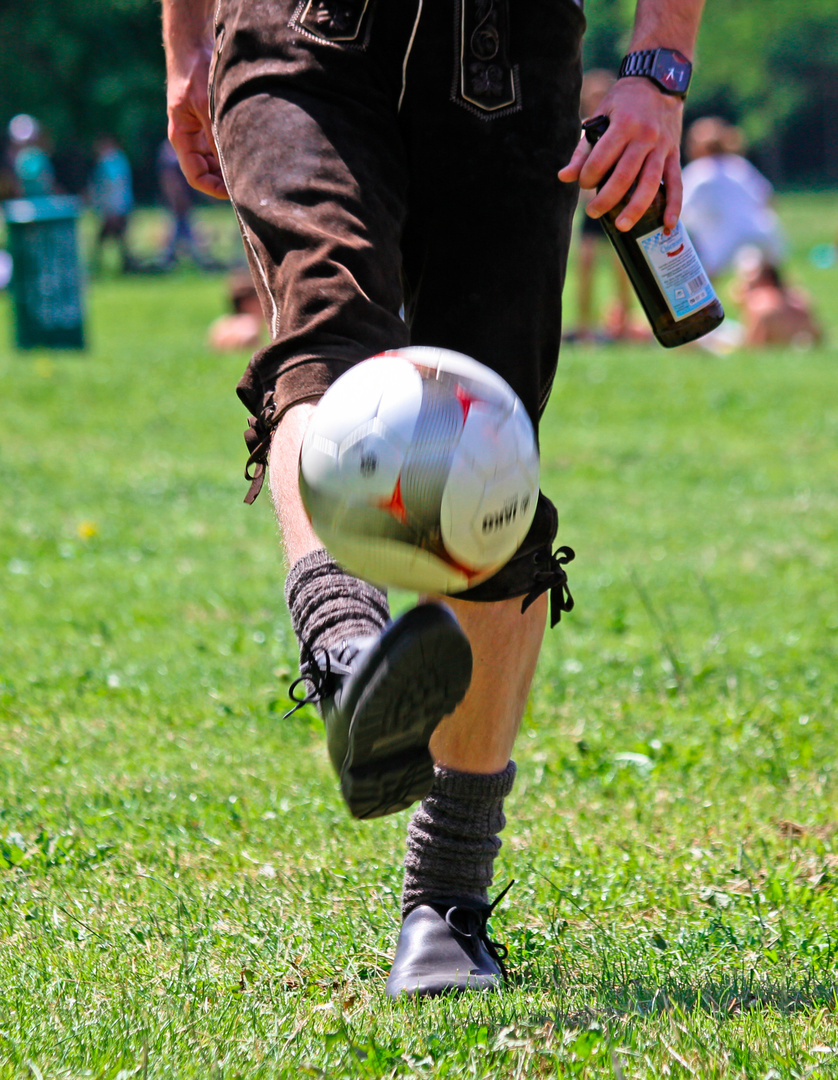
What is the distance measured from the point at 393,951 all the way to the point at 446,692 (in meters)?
0.79

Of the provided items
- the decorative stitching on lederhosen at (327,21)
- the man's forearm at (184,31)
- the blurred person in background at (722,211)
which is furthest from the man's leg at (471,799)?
the blurred person in background at (722,211)

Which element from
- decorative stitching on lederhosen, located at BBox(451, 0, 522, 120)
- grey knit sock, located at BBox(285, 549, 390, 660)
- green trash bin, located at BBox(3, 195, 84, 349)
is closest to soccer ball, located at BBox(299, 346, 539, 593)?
grey knit sock, located at BBox(285, 549, 390, 660)

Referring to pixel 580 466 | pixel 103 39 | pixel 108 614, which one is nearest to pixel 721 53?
pixel 103 39

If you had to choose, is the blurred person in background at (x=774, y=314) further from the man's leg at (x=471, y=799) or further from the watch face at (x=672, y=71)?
the man's leg at (x=471, y=799)

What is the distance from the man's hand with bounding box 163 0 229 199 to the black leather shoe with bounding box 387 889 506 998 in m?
1.42

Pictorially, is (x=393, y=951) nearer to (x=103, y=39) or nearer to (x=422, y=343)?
(x=422, y=343)

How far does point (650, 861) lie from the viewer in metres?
2.88

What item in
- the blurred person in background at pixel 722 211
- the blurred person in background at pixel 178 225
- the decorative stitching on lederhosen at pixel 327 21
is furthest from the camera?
the blurred person in background at pixel 178 225

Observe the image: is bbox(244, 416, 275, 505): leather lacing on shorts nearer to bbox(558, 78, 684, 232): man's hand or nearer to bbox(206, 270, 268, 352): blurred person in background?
bbox(558, 78, 684, 232): man's hand

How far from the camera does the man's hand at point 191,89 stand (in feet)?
8.74

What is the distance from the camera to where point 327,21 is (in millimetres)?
2266

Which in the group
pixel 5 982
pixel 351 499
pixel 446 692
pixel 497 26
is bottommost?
pixel 5 982

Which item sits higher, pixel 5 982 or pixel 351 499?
pixel 351 499

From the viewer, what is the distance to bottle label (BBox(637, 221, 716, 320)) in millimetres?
2453
